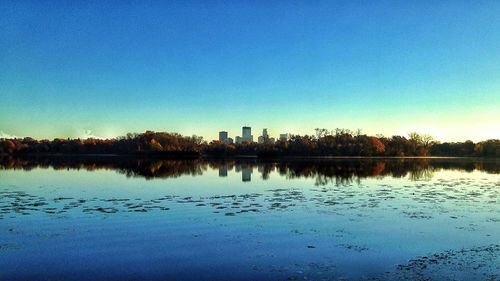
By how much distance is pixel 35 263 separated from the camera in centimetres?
1116

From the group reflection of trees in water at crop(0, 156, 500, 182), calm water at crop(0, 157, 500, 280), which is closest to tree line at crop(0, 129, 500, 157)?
reflection of trees in water at crop(0, 156, 500, 182)

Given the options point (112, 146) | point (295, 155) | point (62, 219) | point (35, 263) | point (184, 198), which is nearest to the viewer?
point (35, 263)

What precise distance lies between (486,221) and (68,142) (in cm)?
18365

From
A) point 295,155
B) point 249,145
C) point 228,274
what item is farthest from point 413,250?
point 249,145

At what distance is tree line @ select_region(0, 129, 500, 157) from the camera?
459 ft

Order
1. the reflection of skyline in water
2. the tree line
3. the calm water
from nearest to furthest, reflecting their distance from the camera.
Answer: the calm water, the reflection of skyline in water, the tree line

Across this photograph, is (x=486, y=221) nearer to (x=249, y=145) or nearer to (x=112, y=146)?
(x=249, y=145)

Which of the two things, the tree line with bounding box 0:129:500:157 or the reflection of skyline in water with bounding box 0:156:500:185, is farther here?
the tree line with bounding box 0:129:500:157

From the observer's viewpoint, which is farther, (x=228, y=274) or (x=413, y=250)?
(x=413, y=250)

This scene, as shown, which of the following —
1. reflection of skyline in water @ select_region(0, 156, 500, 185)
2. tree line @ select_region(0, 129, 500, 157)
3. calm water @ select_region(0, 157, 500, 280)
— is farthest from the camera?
tree line @ select_region(0, 129, 500, 157)

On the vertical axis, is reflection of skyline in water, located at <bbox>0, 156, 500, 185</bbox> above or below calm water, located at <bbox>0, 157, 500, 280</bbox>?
above

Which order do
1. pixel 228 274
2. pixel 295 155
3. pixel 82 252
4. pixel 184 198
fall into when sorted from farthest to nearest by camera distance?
pixel 295 155, pixel 184 198, pixel 82 252, pixel 228 274

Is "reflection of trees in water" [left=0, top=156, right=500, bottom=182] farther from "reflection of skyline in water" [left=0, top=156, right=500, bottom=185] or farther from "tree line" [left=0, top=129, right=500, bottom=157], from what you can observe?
"tree line" [left=0, top=129, right=500, bottom=157]

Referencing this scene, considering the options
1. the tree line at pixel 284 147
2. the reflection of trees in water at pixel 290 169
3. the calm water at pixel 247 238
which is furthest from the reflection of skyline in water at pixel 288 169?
the tree line at pixel 284 147
